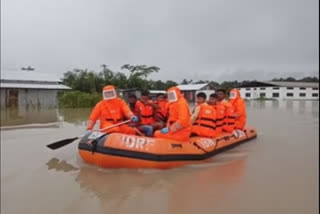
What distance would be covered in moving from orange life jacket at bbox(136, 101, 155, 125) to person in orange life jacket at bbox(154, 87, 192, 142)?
3.68ft

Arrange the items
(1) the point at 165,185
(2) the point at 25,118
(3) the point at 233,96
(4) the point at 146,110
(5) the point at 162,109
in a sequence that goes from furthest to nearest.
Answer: (2) the point at 25,118 → (3) the point at 233,96 → (5) the point at 162,109 → (4) the point at 146,110 → (1) the point at 165,185

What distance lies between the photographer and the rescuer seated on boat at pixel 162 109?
6480 millimetres

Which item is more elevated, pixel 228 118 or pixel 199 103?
pixel 199 103

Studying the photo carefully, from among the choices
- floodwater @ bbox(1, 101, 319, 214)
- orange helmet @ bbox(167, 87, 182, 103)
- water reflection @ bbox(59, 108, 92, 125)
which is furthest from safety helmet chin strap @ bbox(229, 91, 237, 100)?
water reflection @ bbox(59, 108, 92, 125)

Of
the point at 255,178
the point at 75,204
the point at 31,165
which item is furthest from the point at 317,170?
the point at 31,165

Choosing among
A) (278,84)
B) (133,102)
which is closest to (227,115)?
(133,102)

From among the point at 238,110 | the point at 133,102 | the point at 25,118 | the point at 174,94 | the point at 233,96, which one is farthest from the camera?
the point at 25,118

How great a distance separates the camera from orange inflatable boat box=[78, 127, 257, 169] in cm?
472

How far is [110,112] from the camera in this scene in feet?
18.4

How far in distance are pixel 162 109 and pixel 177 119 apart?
1.46 metres

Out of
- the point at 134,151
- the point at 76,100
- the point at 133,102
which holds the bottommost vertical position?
the point at 134,151

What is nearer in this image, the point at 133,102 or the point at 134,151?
the point at 134,151

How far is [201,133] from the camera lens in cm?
591

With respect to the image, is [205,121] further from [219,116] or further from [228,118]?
[228,118]
